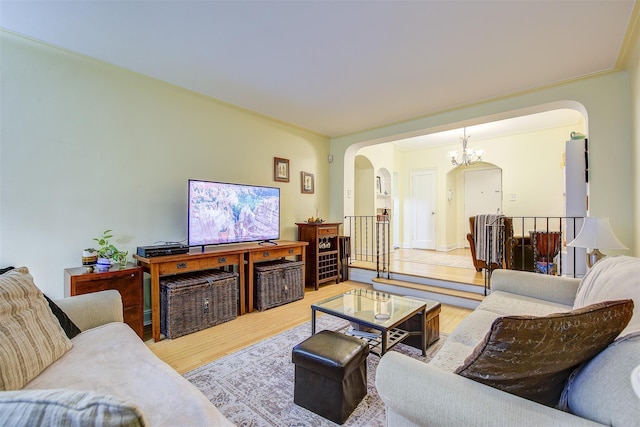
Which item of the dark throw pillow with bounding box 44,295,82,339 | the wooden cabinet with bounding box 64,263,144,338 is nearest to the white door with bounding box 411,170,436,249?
the wooden cabinet with bounding box 64,263,144,338

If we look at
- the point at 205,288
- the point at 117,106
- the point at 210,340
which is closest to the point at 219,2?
the point at 117,106

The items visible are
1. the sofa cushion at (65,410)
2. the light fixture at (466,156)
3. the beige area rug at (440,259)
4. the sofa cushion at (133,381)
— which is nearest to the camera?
the sofa cushion at (65,410)

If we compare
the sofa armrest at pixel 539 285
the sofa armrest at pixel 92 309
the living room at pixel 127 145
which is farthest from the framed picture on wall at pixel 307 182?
the sofa armrest at pixel 92 309

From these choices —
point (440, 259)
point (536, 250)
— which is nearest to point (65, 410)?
point (536, 250)

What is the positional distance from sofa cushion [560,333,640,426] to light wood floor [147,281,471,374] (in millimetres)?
1989

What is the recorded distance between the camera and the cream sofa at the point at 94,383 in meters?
0.48

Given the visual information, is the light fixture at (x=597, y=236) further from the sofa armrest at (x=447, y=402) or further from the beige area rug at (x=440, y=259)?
the beige area rug at (x=440, y=259)

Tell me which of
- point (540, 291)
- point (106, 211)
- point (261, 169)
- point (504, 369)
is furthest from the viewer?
point (261, 169)

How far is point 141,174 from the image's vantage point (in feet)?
9.77

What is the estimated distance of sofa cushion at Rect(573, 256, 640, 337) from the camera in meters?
1.12

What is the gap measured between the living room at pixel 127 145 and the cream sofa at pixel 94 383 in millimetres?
1168

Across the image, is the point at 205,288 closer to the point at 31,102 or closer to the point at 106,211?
the point at 106,211

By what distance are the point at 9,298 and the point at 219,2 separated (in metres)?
2.04

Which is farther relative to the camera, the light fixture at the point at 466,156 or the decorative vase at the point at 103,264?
the light fixture at the point at 466,156
